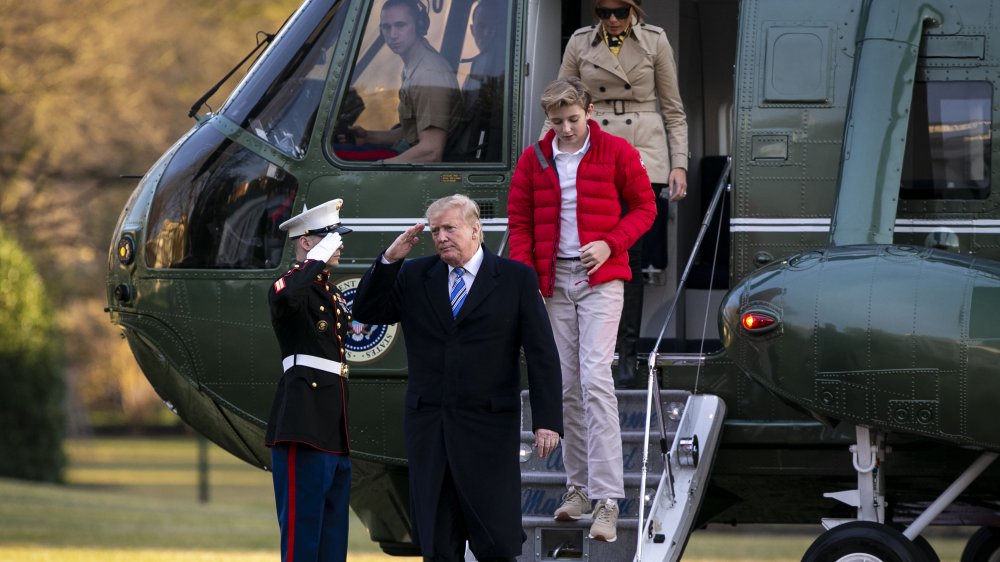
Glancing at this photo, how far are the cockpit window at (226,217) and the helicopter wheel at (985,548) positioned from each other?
4.22 metres

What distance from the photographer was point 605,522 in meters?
6.93

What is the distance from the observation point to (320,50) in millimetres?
8594

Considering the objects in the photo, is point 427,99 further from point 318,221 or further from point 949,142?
point 949,142

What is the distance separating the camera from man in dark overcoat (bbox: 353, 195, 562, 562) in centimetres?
621

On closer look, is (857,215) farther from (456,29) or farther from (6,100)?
(6,100)

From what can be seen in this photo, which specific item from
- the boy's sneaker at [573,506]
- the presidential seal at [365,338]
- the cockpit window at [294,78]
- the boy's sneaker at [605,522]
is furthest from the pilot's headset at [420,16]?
the boy's sneaker at [605,522]

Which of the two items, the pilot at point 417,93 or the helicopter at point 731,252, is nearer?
the helicopter at point 731,252

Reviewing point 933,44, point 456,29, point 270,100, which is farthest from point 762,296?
point 270,100

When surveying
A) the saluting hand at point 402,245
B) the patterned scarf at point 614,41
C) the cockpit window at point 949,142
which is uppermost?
the patterned scarf at point 614,41

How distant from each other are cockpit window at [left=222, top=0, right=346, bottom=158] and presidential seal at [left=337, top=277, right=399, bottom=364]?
932mm

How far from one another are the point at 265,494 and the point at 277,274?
20.4m

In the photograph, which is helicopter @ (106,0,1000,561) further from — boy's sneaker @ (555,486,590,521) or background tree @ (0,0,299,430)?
background tree @ (0,0,299,430)

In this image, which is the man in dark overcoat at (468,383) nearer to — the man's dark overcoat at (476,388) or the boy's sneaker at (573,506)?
the man's dark overcoat at (476,388)

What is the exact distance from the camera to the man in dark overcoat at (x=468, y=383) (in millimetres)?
6215
